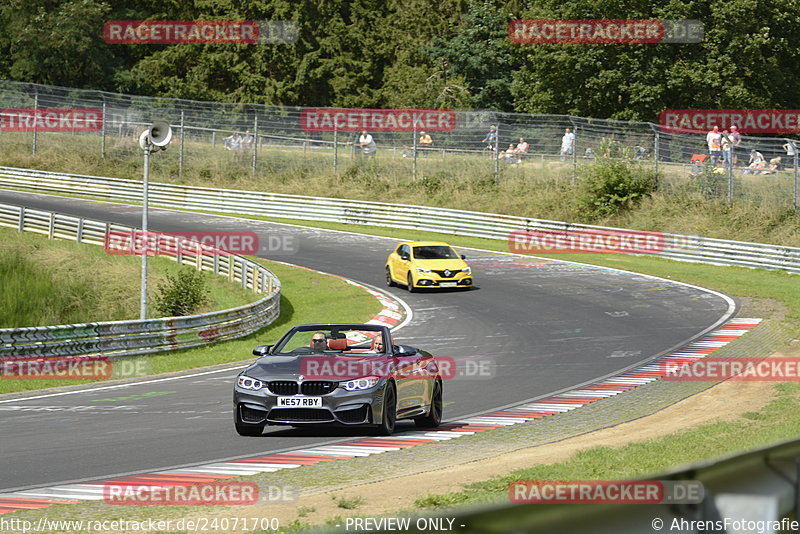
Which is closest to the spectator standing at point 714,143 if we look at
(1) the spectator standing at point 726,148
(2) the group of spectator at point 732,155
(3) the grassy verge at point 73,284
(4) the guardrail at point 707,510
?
(2) the group of spectator at point 732,155

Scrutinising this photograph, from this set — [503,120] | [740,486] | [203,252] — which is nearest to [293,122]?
[503,120]

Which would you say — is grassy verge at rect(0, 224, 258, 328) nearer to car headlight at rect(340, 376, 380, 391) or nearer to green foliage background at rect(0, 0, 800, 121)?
car headlight at rect(340, 376, 380, 391)

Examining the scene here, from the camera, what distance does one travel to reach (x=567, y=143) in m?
44.0

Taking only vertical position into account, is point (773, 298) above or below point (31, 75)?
below

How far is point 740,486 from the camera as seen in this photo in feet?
10.3

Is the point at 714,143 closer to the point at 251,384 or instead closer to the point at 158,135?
the point at 158,135

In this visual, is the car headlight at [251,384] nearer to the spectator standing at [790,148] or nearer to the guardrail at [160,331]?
the guardrail at [160,331]

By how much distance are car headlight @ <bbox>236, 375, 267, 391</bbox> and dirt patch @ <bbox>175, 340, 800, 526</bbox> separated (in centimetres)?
257

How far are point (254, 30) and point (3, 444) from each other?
228ft

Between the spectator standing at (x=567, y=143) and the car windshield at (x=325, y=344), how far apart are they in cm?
3075

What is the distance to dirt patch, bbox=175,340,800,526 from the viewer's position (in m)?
8.96

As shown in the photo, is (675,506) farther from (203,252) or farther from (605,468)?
(203,252)

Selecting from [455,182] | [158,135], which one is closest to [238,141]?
[455,182]

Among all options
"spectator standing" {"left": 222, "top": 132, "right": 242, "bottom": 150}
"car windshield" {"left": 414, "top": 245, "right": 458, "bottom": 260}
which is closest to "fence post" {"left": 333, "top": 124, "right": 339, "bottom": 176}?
"spectator standing" {"left": 222, "top": 132, "right": 242, "bottom": 150}
